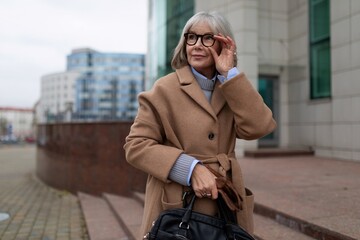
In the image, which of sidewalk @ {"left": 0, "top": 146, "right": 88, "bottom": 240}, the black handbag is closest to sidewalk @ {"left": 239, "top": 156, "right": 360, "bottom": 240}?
the black handbag

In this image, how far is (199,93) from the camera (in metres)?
1.64

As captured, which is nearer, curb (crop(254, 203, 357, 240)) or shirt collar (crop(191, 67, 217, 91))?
shirt collar (crop(191, 67, 217, 91))

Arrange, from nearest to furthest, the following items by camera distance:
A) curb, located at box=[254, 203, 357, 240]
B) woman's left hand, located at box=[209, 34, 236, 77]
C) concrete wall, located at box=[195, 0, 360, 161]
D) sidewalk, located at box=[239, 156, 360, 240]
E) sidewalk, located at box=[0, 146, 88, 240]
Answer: woman's left hand, located at box=[209, 34, 236, 77] → curb, located at box=[254, 203, 357, 240] → sidewalk, located at box=[239, 156, 360, 240] → sidewalk, located at box=[0, 146, 88, 240] → concrete wall, located at box=[195, 0, 360, 161]

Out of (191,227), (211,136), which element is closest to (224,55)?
(211,136)

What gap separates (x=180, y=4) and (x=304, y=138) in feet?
26.4

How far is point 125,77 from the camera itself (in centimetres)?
9219

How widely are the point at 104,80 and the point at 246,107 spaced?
93943 millimetres

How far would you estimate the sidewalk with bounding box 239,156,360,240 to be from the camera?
133 inches

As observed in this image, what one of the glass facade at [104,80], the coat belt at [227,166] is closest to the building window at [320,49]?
Result: the coat belt at [227,166]

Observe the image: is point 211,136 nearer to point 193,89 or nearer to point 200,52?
point 193,89

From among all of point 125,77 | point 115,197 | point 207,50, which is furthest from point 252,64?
point 125,77

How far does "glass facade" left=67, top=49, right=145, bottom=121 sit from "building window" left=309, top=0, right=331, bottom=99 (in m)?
76.7

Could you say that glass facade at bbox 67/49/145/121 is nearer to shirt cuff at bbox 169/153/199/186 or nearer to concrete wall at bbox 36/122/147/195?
concrete wall at bbox 36/122/147/195

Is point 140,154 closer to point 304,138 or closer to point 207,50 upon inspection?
point 207,50
